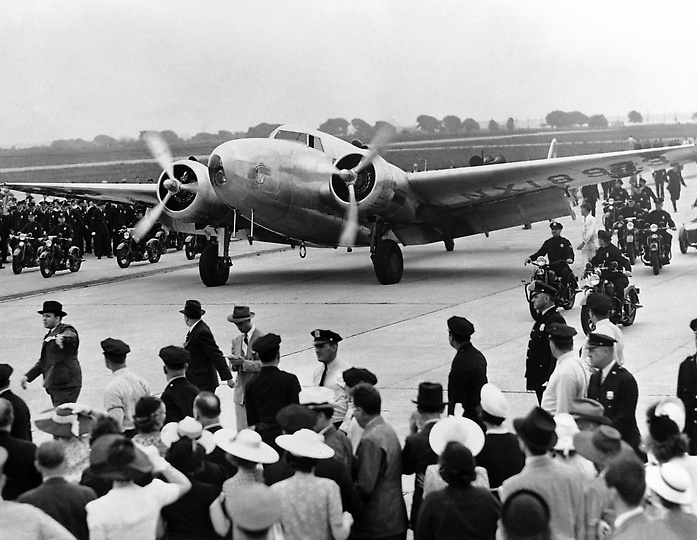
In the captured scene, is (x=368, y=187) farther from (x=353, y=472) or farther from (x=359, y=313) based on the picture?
(x=353, y=472)

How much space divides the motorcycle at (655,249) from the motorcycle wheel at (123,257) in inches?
519

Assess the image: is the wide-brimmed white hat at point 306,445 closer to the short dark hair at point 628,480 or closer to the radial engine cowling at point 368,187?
the short dark hair at point 628,480

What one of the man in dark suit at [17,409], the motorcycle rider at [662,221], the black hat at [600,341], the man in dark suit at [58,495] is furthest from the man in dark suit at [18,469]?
the motorcycle rider at [662,221]

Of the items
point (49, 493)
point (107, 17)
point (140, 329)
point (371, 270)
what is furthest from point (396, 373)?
point (107, 17)

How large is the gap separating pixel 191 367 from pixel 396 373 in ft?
11.9

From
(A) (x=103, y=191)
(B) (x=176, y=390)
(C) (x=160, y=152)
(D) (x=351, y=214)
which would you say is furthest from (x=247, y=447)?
Answer: (A) (x=103, y=191)

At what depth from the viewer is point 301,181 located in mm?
19719

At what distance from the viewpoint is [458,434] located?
18.5ft

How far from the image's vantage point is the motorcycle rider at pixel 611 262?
47.8ft

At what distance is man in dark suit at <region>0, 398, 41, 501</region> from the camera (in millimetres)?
6168

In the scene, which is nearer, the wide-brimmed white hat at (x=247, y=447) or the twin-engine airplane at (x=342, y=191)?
the wide-brimmed white hat at (x=247, y=447)

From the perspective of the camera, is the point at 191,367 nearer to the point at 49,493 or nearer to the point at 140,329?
the point at 49,493

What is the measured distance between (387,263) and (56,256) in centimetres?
921

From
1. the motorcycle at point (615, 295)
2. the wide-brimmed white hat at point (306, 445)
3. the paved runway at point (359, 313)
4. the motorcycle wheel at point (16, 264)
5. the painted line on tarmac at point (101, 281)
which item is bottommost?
Answer: the painted line on tarmac at point (101, 281)
